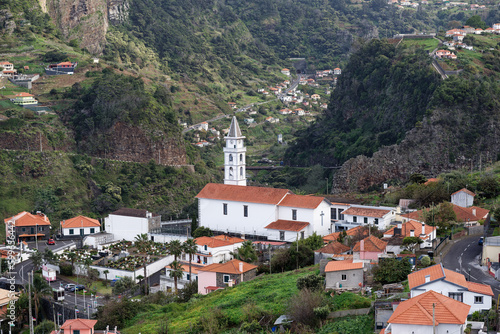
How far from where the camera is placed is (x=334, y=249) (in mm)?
44531

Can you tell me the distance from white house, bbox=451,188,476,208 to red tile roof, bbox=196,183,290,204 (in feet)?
42.2

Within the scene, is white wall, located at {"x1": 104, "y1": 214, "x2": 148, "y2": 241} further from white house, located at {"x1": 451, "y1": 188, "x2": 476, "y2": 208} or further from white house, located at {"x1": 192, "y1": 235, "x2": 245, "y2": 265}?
white house, located at {"x1": 451, "y1": 188, "x2": 476, "y2": 208}

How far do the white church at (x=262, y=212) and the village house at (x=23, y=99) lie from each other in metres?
36.6

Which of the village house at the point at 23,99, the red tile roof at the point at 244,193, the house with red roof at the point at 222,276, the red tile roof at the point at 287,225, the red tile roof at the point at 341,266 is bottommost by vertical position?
the house with red roof at the point at 222,276

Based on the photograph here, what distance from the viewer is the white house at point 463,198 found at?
5338 cm

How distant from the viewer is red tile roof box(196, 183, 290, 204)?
57.3 m

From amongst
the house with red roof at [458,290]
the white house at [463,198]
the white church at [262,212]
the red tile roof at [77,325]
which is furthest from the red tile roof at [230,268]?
the house with red roof at [458,290]

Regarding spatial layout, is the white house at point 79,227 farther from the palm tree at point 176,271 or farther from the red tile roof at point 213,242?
the palm tree at point 176,271

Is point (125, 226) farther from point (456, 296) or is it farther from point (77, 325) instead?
point (456, 296)

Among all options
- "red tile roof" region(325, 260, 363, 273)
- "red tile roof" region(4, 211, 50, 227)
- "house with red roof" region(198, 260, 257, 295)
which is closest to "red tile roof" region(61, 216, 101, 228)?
"red tile roof" region(4, 211, 50, 227)

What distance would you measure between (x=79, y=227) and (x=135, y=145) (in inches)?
1027

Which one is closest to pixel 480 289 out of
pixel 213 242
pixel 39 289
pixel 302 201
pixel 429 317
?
pixel 429 317

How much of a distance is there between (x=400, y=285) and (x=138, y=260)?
986 inches

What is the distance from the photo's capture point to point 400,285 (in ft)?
111
